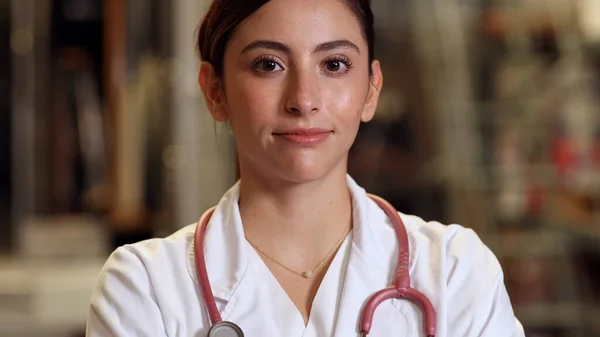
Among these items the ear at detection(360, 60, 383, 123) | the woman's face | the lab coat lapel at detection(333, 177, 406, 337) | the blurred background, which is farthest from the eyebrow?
the blurred background

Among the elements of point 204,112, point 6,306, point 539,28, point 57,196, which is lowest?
point 6,306

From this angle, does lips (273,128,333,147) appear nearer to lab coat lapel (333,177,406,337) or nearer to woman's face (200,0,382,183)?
woman's face (200,0,382,183)

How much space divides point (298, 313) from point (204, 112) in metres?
2.34

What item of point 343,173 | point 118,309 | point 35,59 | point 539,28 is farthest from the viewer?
point 35,59

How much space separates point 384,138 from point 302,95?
2.46m

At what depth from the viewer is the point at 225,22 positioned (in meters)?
1.22

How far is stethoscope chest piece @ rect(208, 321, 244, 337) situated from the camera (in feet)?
3.71

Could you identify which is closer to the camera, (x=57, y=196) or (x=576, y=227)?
(x=576, y=227)

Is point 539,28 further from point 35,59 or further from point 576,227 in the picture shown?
point 35,59

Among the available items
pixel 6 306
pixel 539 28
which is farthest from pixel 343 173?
pixel 6 306

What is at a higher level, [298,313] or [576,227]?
[298,313]

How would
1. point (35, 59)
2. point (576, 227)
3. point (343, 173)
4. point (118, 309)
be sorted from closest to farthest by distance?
1. point (118, 309)
2. point (343, 173)
3. point (576, 227)
4. point (35, 59)

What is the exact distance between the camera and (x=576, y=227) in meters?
3.36

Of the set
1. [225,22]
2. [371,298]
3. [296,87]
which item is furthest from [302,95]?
[371,298]
